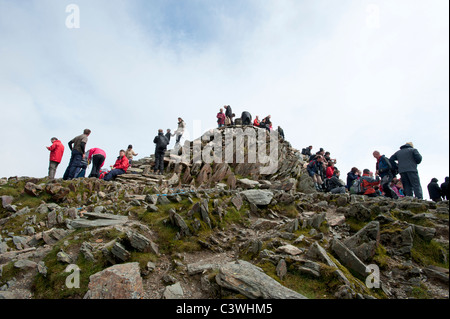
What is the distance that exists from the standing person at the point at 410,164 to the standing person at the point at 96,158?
22.0m

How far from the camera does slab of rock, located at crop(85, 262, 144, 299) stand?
5.29 m

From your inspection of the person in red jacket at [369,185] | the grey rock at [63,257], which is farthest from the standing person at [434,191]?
the grey rock at [63,257]

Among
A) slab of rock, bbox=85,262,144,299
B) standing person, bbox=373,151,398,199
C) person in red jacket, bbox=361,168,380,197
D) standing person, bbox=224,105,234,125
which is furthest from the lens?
standing person, bbox=224,105,234,125

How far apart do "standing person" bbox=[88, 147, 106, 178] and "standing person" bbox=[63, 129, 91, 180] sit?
1456 mm

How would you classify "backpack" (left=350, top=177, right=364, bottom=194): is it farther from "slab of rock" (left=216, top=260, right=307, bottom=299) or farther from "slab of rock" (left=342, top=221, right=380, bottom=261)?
"slab of rock" (left=216, top=260, right=307, bottom=299)

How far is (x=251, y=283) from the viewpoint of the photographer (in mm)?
5465

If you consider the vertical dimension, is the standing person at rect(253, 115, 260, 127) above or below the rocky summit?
above

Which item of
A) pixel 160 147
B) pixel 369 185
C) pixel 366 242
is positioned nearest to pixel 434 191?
pixel 369 185

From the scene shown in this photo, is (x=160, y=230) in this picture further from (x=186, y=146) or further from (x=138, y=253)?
(x=186, y=146)

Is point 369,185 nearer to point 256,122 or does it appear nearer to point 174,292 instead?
point 174,292

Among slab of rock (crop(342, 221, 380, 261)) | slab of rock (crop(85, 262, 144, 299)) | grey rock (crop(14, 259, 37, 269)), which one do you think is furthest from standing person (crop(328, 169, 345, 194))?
grey rock (crop(14, 259, 37, 269))

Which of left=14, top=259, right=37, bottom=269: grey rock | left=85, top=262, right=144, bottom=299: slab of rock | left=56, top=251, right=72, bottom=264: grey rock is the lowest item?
left=85, top=262, right=144, bottom=299: slab of rock

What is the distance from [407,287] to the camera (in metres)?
5.48
